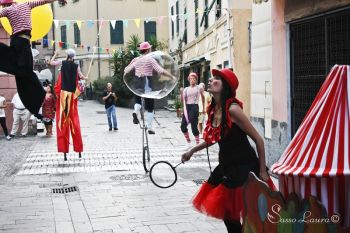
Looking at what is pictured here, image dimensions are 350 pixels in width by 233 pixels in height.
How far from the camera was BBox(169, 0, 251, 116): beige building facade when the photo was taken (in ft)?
54.3

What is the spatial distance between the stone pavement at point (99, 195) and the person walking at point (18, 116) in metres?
3.55

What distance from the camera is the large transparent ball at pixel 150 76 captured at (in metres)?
8.63

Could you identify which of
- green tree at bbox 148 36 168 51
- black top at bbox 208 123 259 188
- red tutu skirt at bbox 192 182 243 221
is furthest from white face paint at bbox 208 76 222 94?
green tree at bbox 148 36 168 51

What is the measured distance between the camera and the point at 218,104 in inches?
176

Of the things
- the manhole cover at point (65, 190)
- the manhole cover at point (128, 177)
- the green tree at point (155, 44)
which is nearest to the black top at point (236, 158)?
the manhole cover at point (65, 190)

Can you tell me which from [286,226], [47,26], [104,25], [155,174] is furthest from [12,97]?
[104,25]

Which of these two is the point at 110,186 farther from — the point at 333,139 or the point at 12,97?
the point at 12,97

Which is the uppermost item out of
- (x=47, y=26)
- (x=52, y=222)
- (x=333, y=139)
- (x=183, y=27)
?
(x=183, y=27)

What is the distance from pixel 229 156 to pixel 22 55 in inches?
75.7

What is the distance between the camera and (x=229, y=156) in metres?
4.36

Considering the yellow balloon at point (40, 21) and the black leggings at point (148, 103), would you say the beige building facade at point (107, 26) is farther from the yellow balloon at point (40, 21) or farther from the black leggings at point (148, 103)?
the yellow balloon at point (40, 21)

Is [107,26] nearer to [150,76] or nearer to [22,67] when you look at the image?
[150,76]

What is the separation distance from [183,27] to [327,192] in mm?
28190

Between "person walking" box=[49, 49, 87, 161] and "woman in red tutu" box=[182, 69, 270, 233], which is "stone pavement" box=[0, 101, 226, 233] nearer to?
"person walking" box=[49, 49, 87, 161]
